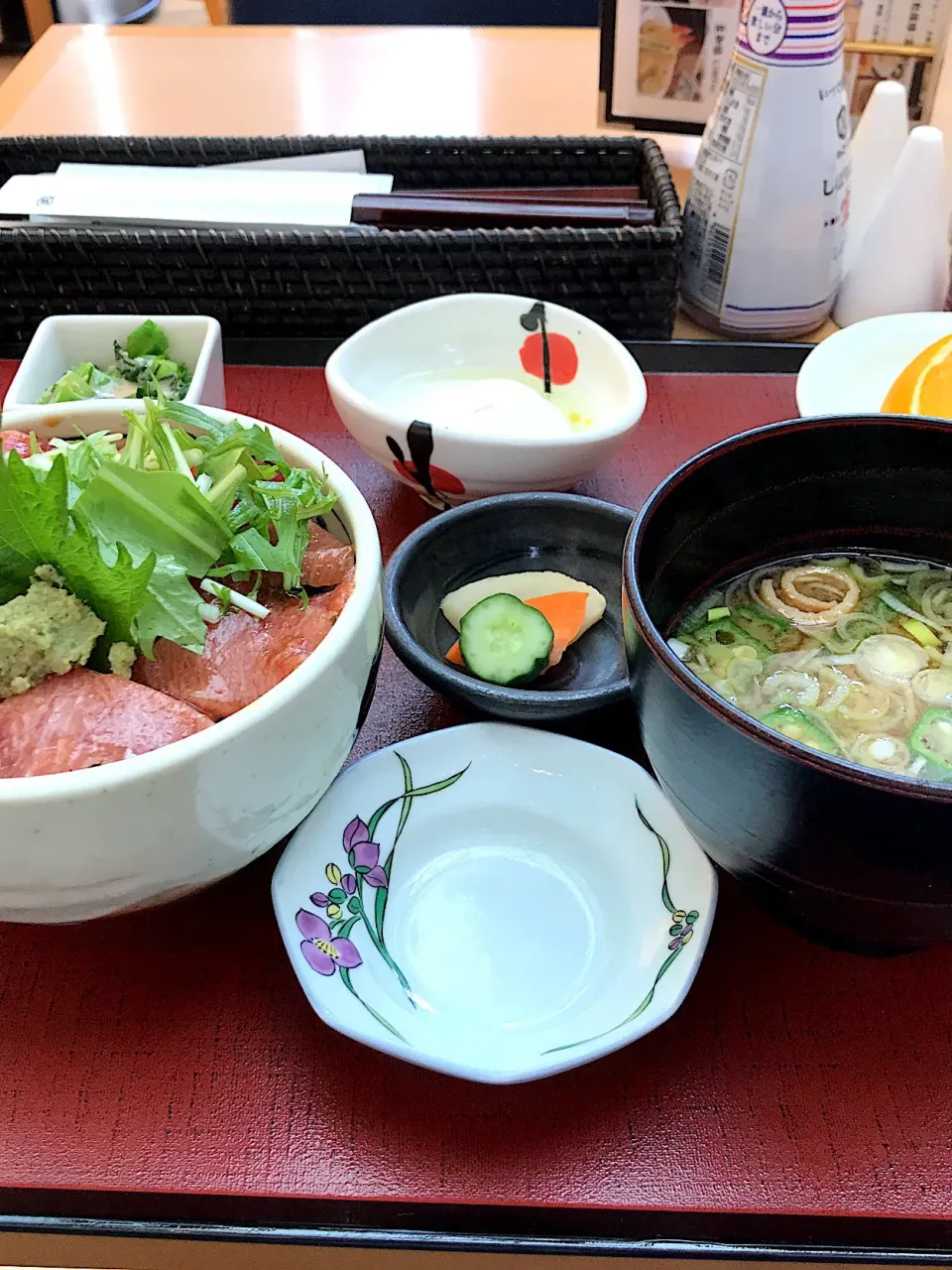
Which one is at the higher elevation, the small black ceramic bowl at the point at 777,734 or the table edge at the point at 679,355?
the small black ceramic bowl at the point at 777,734

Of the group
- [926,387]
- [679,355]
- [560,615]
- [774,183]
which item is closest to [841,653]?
[560,615]

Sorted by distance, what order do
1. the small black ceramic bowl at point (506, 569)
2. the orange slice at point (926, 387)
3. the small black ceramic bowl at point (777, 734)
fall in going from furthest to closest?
the orange slice at point (926, 387) < the small black ceramic bowl at point (506, 569) < the small black ceramic bowl at point (777, 734)

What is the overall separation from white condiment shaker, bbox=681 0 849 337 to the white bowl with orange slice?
18cm

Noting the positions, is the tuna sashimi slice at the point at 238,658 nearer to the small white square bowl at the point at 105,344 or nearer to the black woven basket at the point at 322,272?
the small white square bowl at the point at 105,344

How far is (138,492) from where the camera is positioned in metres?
0.70

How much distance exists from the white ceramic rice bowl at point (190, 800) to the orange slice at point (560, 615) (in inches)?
9.8

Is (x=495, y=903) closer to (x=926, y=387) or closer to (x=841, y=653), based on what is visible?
(x=841, y=653)

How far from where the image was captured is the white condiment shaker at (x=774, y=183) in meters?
1.23

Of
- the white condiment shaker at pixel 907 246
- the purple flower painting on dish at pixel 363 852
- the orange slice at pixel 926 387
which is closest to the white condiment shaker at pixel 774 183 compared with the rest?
the white condiment shaker at pixel 907 246

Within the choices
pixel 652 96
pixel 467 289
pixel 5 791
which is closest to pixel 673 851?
pixel 5 791

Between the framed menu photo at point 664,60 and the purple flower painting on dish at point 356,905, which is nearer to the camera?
the purple flower painting on dish at point 356,905

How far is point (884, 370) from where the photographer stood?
1196 millimetres

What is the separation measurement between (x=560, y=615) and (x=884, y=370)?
56cm

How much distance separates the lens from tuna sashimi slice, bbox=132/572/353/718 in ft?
2.18
